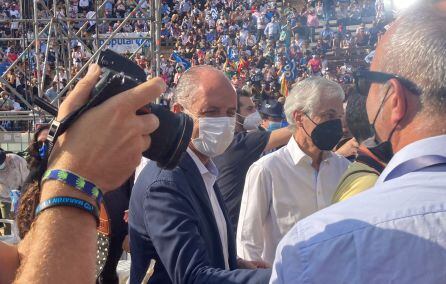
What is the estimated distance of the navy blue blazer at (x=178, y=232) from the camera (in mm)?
2107

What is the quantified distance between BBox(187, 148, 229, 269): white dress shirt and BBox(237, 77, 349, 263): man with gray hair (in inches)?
18.3

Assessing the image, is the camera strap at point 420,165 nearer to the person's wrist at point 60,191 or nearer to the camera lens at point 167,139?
the camera lens at point 167,139

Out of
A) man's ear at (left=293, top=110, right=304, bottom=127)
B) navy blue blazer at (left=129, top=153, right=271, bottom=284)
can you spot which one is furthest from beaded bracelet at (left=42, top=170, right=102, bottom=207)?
man's ear at (left=293, top=110, right=304, bottom=127)

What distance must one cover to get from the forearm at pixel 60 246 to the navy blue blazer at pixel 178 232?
0.87 metres

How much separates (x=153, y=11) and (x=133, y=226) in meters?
5.89

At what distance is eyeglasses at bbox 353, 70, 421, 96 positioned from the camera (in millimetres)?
1378

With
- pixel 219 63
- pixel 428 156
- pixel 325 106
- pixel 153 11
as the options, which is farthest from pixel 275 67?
pixel 428 156

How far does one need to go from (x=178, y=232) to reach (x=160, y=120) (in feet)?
2.68

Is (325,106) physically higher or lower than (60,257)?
lower

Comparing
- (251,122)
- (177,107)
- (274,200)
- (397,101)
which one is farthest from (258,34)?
(397,101)

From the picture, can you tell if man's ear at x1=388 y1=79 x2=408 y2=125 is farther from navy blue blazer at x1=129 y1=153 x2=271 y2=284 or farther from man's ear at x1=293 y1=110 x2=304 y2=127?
man's ear at x1=293 y1=110 x2=304 y2=127

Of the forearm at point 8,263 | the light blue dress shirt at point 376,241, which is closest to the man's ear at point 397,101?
the light blue dress shirt at point 376,241

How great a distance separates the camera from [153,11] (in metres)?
7.94

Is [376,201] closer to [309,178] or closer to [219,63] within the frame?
[309,178]
